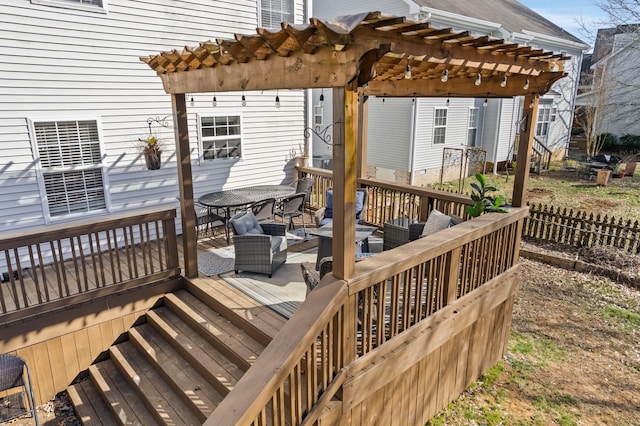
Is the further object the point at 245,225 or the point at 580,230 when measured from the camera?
the point at 580,230

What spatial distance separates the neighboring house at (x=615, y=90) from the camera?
2048 centimetres

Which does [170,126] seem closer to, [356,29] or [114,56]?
[114,56]

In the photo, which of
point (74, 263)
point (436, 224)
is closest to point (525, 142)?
point (436, 224)

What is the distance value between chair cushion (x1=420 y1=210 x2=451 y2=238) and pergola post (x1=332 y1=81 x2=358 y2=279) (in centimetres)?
241

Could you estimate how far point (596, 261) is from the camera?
8023mm

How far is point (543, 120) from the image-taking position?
63.9 feet

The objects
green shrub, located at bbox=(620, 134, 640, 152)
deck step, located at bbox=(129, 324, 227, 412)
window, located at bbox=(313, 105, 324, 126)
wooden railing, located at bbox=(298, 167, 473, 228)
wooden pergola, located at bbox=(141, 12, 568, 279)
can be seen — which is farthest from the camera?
green shrub, located at bbox=(620, 134, 640, 152)

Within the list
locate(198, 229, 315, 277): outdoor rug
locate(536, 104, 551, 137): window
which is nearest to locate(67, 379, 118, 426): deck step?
locate(198, 229, 315, 277): outdoor rug

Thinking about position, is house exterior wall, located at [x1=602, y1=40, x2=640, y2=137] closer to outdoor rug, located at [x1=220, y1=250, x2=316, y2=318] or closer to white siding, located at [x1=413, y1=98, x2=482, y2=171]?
white siding, located at [x1=413, y1=98, x2=482, y2=171]

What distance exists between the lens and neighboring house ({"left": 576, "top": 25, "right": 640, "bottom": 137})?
20.5 m

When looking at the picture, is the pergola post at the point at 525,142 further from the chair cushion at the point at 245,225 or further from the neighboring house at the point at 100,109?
the neighboring house at the point at 100,109

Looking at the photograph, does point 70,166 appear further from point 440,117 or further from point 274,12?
point 440,117

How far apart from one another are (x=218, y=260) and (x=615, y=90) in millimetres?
25619

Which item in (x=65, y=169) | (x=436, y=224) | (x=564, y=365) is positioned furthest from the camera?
(x=65, y=169)
